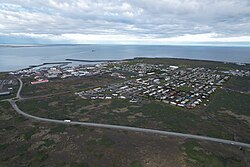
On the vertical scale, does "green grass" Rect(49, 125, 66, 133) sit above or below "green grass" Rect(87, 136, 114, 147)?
below

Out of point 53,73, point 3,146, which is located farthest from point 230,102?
point 53,73

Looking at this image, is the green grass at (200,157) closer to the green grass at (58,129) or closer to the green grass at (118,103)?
the green grass at (118,103)

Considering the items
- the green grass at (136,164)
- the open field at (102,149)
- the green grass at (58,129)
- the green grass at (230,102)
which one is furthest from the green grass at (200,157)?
the green grass at (58,129)

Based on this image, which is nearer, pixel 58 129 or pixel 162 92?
pixel 58 129

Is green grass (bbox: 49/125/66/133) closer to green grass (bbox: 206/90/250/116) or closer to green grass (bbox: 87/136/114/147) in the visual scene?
green grass (bbox: 87/136/114/147)

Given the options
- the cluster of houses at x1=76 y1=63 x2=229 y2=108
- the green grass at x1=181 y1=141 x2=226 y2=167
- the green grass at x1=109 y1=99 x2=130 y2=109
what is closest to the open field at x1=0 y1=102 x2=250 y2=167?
the green grass at x1=181 y1=141 x2=226 y2=167

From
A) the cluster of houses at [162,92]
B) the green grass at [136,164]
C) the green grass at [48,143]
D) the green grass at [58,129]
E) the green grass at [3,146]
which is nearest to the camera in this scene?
the green grass at [136,164]

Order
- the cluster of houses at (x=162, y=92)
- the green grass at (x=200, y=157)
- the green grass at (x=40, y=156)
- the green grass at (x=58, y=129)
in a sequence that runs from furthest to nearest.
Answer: the cluster of houses at (x=162, y=92) → the green grass at (x=58, y=129) → the green grass at (x=40, y=156) → the green grass at (x=200, y=157)

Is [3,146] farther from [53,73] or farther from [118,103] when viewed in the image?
[53,73]

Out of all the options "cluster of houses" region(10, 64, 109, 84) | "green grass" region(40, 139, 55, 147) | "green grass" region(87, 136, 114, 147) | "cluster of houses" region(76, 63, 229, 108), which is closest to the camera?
"green grass" region(40, 139, 55, 147)

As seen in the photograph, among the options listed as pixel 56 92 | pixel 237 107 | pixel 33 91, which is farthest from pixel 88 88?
pixel 237 107

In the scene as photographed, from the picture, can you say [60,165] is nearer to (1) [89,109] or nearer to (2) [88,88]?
(1) [89,109]
